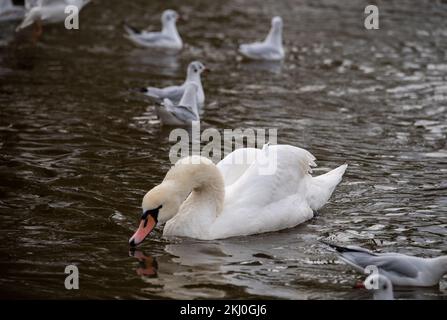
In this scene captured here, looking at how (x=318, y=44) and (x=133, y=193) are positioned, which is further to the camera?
(x=318, y=44)

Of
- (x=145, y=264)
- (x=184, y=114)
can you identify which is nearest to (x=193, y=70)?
(x=184, y=114)

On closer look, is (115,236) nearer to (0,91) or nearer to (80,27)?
(0,91)

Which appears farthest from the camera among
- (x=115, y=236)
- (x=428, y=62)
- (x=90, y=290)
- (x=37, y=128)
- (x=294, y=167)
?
(x=428, y=62)

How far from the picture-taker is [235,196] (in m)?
9.16

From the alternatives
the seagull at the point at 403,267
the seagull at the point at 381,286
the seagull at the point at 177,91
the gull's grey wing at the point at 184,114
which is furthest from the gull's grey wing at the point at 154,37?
the seagull at the point at 381,286

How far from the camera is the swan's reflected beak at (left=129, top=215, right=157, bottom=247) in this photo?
8.27 m

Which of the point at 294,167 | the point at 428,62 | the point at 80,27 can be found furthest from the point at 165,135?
the point at 80,27

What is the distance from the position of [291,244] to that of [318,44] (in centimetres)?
1082

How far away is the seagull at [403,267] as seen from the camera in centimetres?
766

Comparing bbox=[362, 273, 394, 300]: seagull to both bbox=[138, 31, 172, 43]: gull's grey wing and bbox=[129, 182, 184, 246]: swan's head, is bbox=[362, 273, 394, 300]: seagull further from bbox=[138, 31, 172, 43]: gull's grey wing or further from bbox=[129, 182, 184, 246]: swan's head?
bbox=[138, 31, 172, 43]: gull's grey wing

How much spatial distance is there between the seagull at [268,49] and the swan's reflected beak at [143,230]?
32.3 ft

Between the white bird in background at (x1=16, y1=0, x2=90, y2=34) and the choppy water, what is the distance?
479 millimetres

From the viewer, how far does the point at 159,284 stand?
25.4ft

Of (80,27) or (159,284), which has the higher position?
(80,27)
